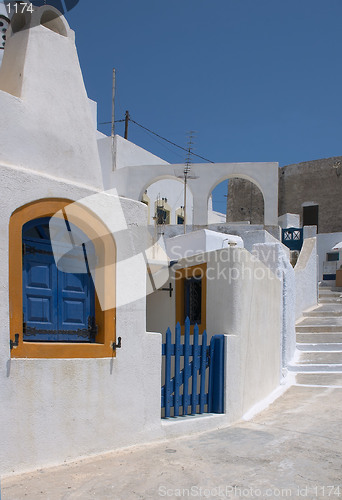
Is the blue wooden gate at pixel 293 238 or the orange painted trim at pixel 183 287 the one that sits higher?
the blue wooden gate at pixel 293 238

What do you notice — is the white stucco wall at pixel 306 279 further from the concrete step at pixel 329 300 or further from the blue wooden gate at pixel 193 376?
the blue wooden gate at pixel 193 376

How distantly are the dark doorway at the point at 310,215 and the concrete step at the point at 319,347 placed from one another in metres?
21.4

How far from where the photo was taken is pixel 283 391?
328 inches

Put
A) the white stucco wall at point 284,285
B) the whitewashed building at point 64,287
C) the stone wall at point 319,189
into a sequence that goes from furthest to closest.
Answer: the stone wall at point 319,189, the white stucco wall at point 284,285, the whitewashed building at point 64,287

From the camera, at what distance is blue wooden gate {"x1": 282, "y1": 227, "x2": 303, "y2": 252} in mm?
22688

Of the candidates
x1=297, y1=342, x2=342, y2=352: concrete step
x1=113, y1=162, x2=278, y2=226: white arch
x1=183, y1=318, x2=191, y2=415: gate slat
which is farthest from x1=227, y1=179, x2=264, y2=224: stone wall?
x1=183, y1=318, x2=191, y2=415: gate slat

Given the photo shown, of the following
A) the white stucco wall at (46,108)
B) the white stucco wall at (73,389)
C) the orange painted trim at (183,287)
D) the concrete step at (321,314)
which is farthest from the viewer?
the concrete step at (321,314)

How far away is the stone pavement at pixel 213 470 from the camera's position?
13.1ft

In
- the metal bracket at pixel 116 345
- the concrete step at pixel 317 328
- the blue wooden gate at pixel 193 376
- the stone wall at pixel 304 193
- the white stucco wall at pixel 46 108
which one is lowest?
the concrete step at pixel 317 328

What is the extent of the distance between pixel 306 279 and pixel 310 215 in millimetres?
17545

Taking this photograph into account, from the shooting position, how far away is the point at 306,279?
14852 mm

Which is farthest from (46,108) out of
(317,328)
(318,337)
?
(317,328)

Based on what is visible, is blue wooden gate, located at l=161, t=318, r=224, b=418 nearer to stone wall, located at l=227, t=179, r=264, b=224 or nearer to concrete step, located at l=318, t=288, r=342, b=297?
concrete step, located at l=318, t=288, r=342, b=297

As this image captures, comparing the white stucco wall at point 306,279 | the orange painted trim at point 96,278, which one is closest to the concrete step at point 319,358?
the white stucco wall at point 306,279
